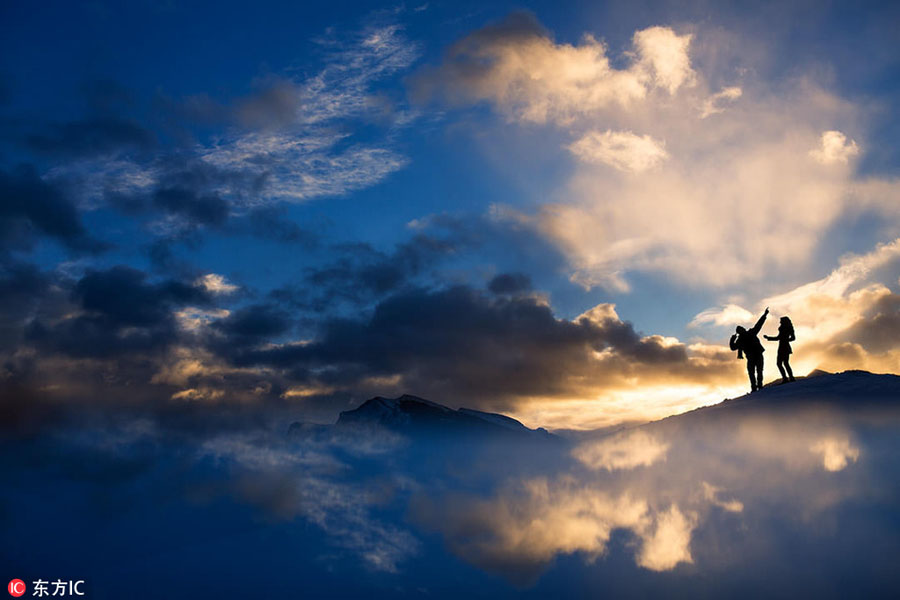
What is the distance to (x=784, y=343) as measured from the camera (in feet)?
94.6

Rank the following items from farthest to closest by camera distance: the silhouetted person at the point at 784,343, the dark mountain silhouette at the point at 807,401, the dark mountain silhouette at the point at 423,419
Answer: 1. the dark mountain silhouette at the point at 423,419
2. the silhouetted person at the point at 784,343
3. the dark mountain silhouette at the point at 807,401

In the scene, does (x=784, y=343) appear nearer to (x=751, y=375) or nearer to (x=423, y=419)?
(x=751, y=375)

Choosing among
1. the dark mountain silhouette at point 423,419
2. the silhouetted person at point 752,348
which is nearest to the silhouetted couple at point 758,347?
the silhouetted person at point 752,348

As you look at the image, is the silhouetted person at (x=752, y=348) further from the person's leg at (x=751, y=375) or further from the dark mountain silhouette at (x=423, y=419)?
the dark mountain silhouette at (x=423, y=419)

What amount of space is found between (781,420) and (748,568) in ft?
45.2

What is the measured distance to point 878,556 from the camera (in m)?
10.8

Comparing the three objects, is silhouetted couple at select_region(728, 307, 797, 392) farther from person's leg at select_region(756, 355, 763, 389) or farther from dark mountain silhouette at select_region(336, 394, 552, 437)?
dark mountain silhouette at select_region(336, 394, 552, 437)

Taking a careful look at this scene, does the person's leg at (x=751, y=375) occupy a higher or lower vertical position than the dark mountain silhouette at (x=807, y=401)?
higher

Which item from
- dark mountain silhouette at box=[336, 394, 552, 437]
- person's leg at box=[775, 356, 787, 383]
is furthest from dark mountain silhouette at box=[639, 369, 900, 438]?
dark mountain silhouette at box=[336, 394, 552, 437]

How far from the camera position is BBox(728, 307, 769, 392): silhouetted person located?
1178 inches

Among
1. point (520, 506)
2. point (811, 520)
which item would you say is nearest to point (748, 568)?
point (811, 520)

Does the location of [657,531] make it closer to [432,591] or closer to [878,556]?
[878,556]

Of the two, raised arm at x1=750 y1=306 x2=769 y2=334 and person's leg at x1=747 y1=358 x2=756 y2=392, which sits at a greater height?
raised arm at x1=750 y1=306 x2=769 y2=334

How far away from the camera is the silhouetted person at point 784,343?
93.4ft
